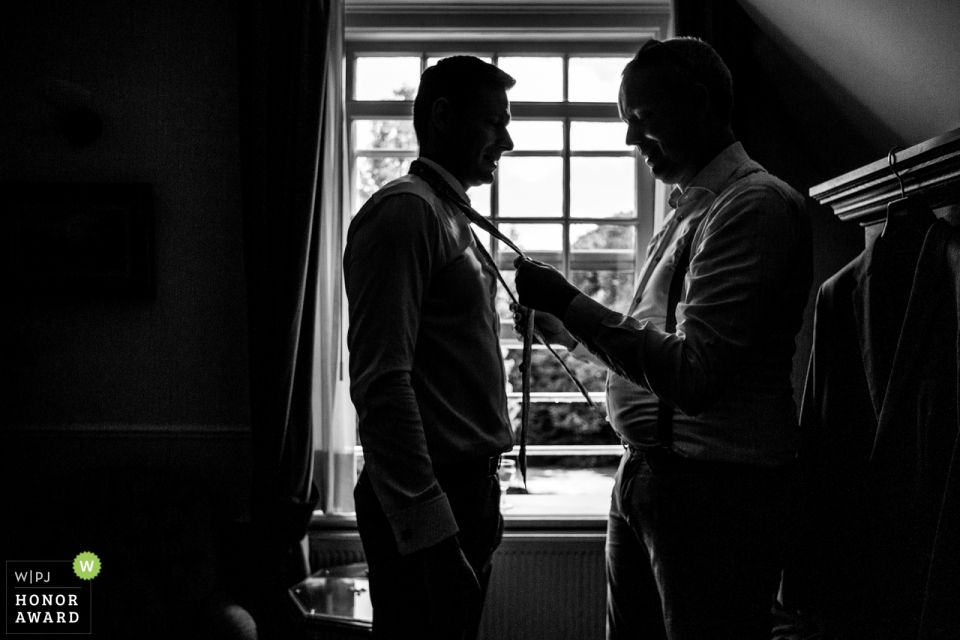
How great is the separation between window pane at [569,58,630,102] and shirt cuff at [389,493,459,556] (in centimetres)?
218

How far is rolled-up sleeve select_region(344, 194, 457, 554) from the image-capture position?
120cm

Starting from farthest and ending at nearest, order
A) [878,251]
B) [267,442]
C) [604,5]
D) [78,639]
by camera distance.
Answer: [604,5]
[267,442]
[78,639]
[878,251]

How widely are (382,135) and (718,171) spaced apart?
6.22 feet

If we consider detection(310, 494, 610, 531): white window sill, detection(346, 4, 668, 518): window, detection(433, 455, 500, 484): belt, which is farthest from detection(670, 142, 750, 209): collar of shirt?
detection(310, 494, 610, 531): white window sill

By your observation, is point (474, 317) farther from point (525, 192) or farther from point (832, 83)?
point (525, 192)

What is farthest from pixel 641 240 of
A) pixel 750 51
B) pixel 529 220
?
pixel 750 51

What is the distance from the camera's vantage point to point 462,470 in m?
1.37

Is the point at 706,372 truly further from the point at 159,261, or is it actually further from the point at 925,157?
the point at 159,261

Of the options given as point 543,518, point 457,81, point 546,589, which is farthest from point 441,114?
point 546,589

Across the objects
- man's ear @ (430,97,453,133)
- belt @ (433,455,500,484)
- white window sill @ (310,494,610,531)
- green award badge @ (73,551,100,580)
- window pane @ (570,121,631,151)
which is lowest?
green award badge @ (73,551,100,580)

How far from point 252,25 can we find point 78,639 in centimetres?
220

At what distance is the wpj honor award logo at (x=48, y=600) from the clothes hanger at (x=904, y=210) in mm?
2533

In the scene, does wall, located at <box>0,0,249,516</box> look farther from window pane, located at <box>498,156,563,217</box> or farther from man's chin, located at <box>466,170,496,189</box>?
man's chin, located at <box>466,170,496,189</box>

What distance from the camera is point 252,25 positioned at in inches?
103
